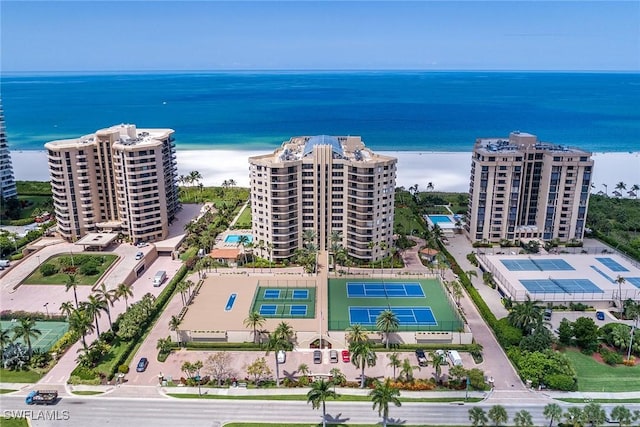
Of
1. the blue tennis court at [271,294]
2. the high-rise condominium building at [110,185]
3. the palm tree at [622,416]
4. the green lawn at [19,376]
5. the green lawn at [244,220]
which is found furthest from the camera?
the green lawn at [244,220]

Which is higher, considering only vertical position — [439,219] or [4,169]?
[4,169]

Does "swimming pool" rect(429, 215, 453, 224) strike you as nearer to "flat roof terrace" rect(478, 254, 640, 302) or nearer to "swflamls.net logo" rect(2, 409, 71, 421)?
"flat roof terrace" rect(478, 254, 640, 302)

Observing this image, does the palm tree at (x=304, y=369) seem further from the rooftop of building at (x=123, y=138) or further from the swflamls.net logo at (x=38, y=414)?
the rooftop of building at (x=123, y=138)

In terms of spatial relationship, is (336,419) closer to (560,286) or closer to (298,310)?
(298,310)

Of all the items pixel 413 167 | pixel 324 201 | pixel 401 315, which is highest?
pixel 324 201

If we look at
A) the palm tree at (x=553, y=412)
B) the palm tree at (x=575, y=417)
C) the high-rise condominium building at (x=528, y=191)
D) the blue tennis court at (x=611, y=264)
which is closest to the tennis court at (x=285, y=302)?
the palm tree at (x=553, y=412)

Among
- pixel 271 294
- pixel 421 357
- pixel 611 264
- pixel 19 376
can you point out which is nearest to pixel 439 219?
pixel 611 264

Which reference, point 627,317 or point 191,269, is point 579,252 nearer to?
point 627,317

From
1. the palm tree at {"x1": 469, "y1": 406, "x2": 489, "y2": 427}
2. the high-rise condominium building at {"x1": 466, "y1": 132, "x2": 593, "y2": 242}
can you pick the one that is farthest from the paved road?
the high-rise condominium building at {"x1": 466, "y1": 132, "x2": 593, "y2": 242}
